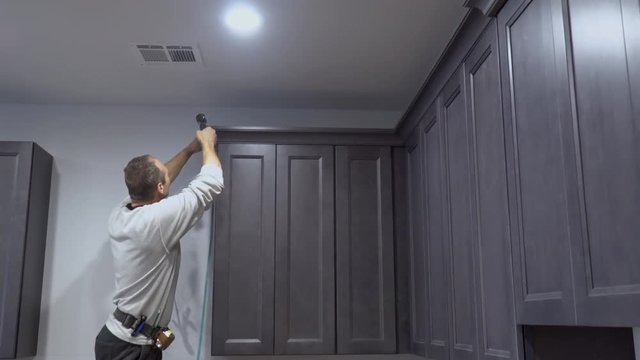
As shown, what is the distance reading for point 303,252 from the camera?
3070mm

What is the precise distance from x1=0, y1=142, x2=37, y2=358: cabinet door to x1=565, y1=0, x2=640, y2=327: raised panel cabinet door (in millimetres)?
2474

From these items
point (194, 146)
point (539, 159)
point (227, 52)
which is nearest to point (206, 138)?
point (194, 146)

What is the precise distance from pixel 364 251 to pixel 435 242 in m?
0.58

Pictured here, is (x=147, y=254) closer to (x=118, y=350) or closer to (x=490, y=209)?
(x=118, y=350)

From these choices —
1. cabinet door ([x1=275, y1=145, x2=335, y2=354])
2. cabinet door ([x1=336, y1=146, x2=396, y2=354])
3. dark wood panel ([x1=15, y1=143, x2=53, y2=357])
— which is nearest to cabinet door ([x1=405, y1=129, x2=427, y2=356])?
cabinet door ([x1=336, y1=146, x2=396, y2=354])

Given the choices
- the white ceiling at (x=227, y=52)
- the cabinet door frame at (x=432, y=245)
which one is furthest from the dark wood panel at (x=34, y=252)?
the cabinet door frame at (x=432, y=245)

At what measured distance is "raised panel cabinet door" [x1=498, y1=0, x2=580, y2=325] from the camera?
1.47 metres

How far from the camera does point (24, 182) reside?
3.05 meters

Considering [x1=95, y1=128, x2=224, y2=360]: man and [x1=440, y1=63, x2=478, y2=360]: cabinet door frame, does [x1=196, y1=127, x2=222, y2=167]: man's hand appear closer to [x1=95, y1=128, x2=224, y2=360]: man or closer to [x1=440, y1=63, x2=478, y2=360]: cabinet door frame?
[x1=95, y1=128, x2=224, y2=360]: man

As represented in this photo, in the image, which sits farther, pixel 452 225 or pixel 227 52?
pixel 227 52

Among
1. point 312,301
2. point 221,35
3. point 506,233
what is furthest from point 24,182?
point 506,233

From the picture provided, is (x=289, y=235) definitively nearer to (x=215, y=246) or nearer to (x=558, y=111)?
(x=215, y=246)

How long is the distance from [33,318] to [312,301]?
1.34 m

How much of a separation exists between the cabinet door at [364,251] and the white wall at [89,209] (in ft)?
0.95
